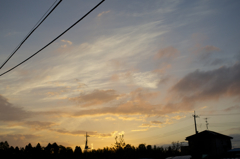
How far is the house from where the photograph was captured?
176ft

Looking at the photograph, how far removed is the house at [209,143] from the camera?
53.6m

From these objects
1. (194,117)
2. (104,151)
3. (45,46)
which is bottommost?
Answer: (104,151)

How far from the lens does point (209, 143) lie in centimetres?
5450

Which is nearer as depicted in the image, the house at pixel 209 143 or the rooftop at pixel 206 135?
the house at pixel 209 143

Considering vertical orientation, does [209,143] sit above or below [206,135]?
below

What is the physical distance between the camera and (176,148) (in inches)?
2110

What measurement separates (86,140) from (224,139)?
51632 mm

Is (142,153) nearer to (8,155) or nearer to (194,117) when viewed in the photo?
(194,117)

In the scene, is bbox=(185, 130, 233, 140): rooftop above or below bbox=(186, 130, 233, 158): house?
above

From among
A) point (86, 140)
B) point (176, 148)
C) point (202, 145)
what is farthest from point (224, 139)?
point (86, 140)

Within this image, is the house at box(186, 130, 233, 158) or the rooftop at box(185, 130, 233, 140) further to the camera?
the rooftop at box(185, 130, 233, 140)

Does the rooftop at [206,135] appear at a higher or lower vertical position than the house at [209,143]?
higher

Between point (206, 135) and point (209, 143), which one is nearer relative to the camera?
point (209, 143)

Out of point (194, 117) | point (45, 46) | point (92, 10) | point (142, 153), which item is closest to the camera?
point (92, 10)
